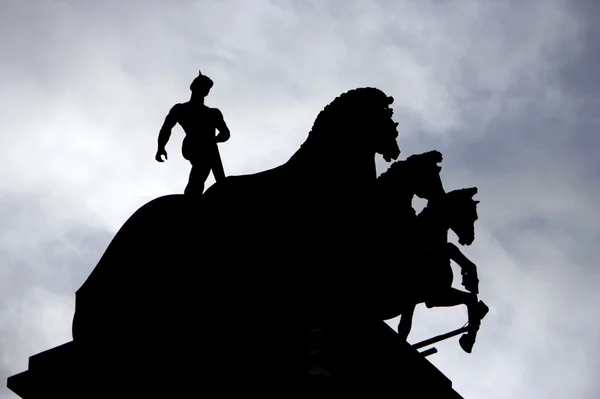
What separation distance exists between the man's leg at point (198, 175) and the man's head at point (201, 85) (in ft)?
2.71

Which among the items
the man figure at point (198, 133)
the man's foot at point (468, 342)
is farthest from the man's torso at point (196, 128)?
the man's foot at point (468, 342)

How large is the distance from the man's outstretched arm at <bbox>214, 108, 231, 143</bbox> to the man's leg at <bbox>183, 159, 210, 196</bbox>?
42 centimetres

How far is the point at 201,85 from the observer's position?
12188 millimetres

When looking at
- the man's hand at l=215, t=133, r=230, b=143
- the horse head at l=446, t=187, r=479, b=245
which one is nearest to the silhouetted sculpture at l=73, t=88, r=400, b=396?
the man's hand at l=215, t=133, r=230, b=143

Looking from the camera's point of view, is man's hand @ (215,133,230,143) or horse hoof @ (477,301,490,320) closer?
man's hand @ (215,133,230,143)

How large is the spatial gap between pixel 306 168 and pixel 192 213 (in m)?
1.48

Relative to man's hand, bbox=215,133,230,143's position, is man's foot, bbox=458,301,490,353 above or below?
below

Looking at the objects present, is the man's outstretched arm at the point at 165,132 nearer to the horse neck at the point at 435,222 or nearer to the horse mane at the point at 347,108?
the horse mane at the point at 347,108

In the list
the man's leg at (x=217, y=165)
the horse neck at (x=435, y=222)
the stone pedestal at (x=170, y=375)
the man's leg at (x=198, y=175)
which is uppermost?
the horse neck at (x=435, y=222)

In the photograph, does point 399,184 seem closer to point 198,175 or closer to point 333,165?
point 333,165

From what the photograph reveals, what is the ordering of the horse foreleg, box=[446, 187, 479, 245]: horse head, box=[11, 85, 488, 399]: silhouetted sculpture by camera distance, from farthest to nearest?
box=[446, 187, 479, 245]: horse head, the horse foreleg, box=[11, 85, 488, 399]: silhouetted sculpture

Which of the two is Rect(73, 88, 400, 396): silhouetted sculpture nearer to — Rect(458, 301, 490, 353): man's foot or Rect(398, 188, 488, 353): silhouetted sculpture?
Rect(398, 188, 488, 353): silhouetted sculpture

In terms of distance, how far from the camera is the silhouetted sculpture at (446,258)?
46.3 feet

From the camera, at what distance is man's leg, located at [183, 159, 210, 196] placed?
12.0 meters
